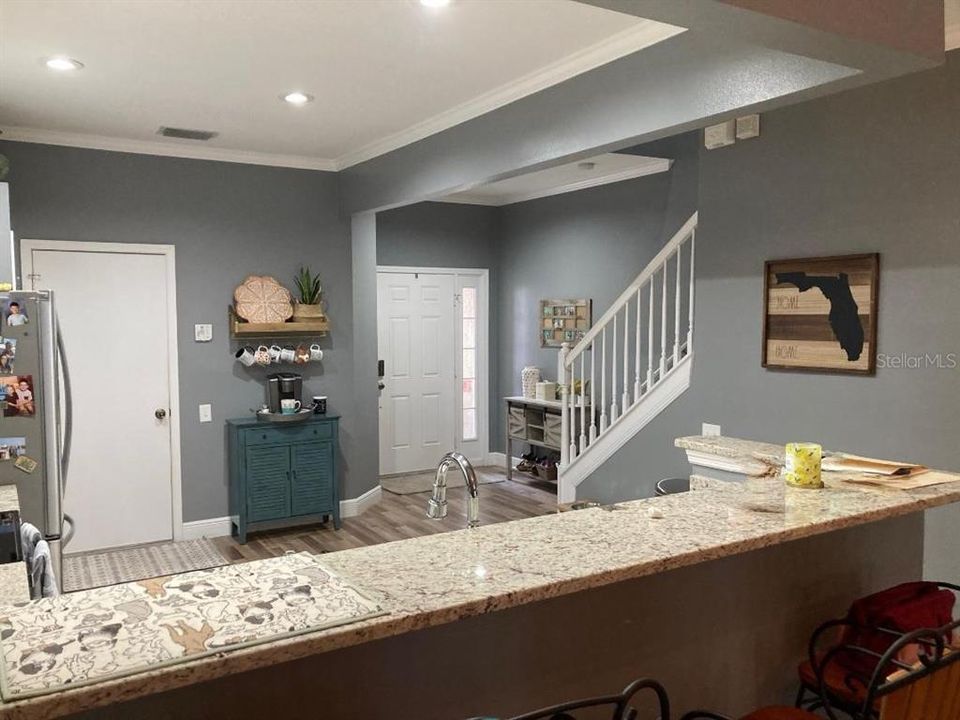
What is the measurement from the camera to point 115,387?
4934 mm

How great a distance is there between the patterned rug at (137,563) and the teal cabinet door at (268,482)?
1.25 ft

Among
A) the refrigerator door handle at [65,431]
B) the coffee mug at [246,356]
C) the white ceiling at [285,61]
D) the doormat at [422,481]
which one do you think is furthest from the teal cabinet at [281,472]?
the white ceiling at [285,61]

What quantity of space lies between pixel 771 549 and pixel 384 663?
1.07 meters

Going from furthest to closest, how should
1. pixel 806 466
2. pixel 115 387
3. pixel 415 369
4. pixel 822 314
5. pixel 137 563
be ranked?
pixel 415 369 → pixel 115 387 → pixel 137 563 → pixel 822 314 → pixel 806 466

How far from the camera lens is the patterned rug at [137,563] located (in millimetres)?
4454

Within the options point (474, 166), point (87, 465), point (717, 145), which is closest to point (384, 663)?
point (474, 166)

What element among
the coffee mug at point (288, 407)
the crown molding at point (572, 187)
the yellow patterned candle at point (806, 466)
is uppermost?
the crown molding at point (572, 187)

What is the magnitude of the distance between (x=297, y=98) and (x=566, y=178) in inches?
116

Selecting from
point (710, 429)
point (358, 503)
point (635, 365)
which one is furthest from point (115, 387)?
point (710, 429)

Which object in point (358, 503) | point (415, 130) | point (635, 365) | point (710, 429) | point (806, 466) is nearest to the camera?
point (806, 466)

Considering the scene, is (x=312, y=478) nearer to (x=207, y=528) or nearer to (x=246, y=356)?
(x=207, y=528)

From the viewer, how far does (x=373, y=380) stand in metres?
5.94

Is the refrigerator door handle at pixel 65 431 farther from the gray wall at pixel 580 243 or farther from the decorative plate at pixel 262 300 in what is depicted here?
the gray wall at pixel 580 243

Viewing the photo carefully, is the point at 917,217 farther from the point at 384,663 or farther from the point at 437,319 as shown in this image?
the point at 437,319
